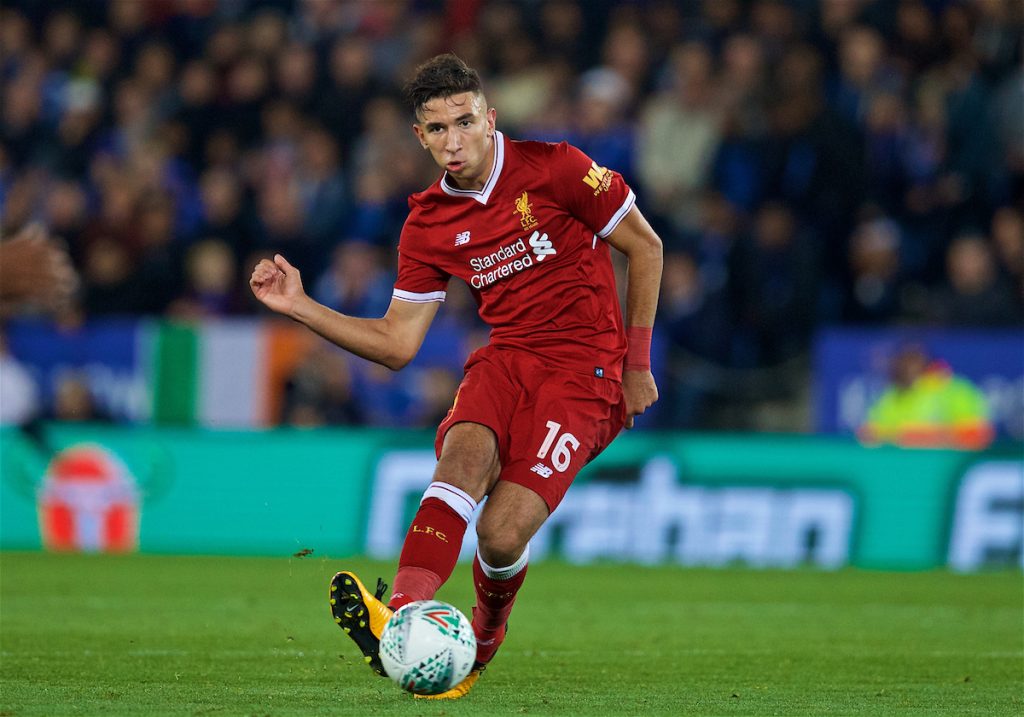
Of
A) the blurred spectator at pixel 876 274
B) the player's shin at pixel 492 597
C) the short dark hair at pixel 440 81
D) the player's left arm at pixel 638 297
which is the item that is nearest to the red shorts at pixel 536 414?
the player's left arm at pixel 638 297

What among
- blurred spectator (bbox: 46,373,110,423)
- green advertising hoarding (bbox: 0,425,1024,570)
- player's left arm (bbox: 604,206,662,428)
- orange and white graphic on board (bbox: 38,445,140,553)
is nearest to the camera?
player's left arm (bbox: 604,206,662,428)

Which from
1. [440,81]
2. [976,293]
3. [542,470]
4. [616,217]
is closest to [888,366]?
[976,293]

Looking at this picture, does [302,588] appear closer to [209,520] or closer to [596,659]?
[209,520]

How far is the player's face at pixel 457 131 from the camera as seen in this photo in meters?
6.54

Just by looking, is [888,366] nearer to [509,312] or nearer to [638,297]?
[638,297]

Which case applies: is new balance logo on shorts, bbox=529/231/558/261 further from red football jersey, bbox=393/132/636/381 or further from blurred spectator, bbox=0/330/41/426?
blurred spectator, bbox=0/330/41/426

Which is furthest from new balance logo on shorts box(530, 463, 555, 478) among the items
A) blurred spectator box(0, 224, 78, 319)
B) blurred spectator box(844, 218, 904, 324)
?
blurred spectator box(844, 218, 904, 324)

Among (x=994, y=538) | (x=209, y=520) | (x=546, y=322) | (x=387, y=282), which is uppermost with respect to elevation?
(x=546, y=322)

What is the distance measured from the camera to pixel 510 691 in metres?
6.71

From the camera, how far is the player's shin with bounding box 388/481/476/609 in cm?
607

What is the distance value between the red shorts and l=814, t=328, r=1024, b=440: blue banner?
315 inches

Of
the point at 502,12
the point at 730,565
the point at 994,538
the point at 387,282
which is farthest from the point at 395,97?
the point at 994,538

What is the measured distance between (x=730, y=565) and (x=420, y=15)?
26.8ft

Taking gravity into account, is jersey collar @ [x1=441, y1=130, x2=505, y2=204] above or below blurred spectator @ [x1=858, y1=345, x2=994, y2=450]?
above
